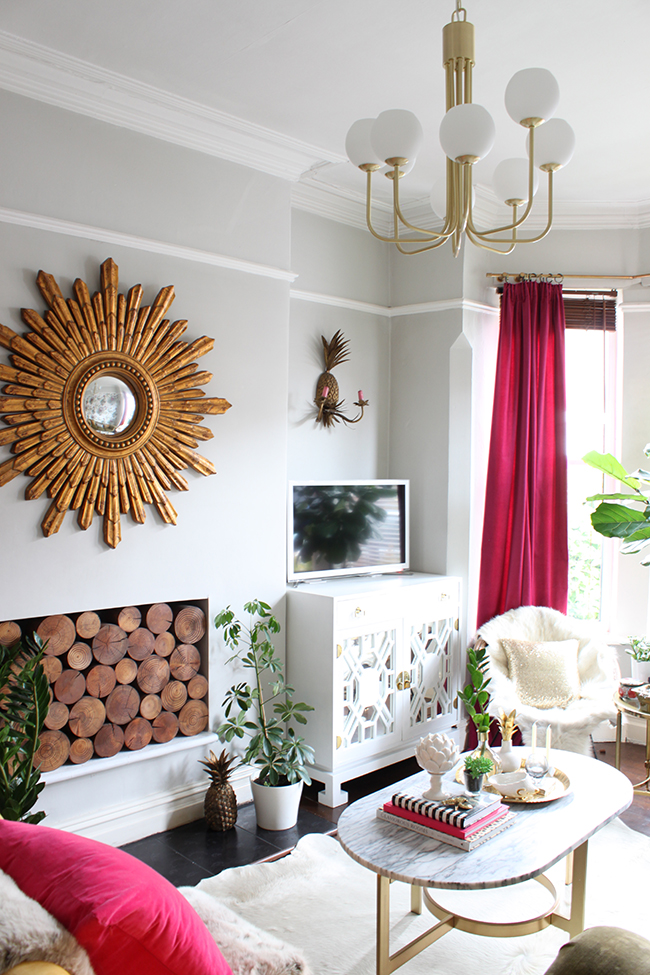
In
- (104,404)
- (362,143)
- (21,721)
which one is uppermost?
(362,143)

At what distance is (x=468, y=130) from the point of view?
5.85 feet

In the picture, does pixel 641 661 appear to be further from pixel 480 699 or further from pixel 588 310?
pixel 588 310

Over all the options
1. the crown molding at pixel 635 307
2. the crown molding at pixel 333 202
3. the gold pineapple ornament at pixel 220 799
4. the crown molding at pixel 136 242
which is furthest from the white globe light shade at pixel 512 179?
the gold pineapple ornament at pixel 220 799

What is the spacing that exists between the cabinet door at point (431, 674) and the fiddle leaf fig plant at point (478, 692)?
0.14 metres

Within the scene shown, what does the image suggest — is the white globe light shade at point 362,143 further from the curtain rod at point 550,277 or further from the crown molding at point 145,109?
the curtain rod at point 550,277

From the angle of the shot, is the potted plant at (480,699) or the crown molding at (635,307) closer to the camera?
the potted plant at (480,699)

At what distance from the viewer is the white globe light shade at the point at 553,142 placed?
200cm

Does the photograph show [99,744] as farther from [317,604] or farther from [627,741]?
[627,741]

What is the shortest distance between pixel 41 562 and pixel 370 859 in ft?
5.00

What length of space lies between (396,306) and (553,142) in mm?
2408

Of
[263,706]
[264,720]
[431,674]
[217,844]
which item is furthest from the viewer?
[431,674]

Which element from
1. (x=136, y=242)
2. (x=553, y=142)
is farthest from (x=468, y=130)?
(x=136, y=242)

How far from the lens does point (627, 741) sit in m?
4.25

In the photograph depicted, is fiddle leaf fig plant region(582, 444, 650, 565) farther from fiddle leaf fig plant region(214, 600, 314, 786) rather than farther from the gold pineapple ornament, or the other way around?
the gold pineapple ornament
